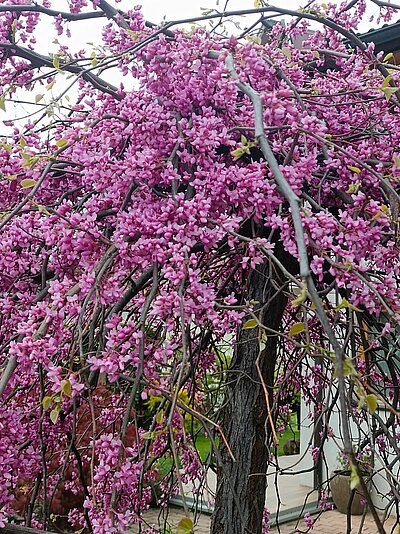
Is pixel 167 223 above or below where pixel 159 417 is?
above

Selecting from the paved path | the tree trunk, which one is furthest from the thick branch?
the paved path

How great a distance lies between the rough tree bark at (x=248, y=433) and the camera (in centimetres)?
161

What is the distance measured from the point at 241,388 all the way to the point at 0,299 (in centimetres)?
72

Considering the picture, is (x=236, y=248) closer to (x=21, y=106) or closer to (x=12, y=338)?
(x=12, y=338)

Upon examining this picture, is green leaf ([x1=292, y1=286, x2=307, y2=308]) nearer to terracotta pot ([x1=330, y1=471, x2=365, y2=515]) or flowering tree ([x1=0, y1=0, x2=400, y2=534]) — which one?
flowering tree ([x1=0, y1=0, x2=400, y2=534])

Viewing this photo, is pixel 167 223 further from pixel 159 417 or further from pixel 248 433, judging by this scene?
pixel 248 433

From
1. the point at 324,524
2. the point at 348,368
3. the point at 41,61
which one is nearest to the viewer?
the point at 348,368

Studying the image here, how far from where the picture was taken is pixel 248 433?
1.63m

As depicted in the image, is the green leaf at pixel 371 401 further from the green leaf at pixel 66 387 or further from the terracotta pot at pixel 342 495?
the terracotta pot at pixel 342 495

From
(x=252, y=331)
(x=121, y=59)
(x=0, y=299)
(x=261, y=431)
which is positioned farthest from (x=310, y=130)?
(x=261, y=431)

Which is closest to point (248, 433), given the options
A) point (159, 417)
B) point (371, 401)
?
point (159, 417)

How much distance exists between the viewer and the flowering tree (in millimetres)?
1058

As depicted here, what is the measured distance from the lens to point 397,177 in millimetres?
1271

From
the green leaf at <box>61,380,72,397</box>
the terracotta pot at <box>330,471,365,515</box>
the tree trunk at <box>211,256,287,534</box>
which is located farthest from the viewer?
the terracotta pot at <box>330,471,365,515</box>
